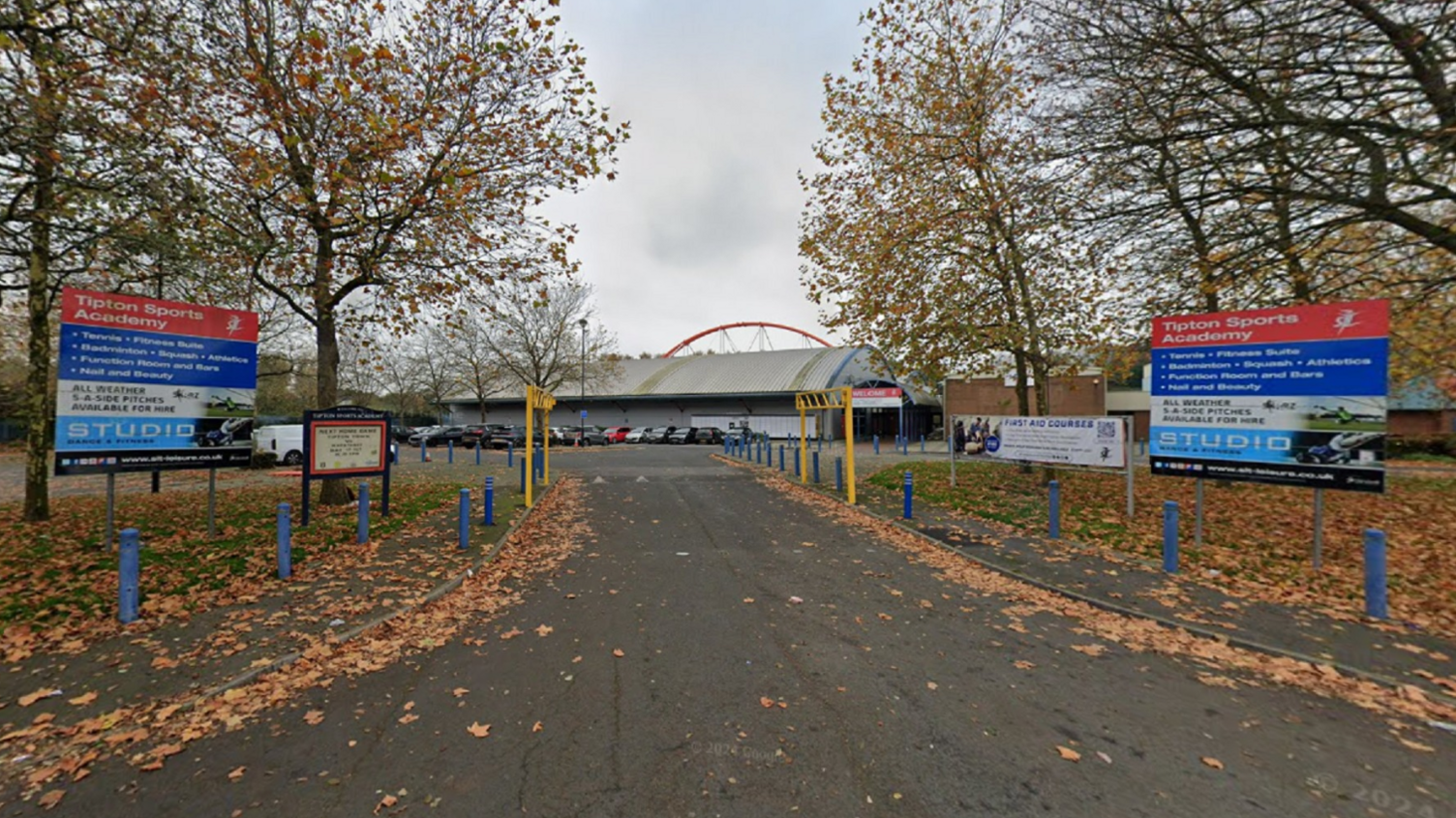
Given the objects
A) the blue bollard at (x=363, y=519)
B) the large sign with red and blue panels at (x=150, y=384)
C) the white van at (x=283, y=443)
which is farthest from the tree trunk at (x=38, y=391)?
the white van at (x=283, y=443)

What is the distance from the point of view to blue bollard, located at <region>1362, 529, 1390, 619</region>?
5.70m

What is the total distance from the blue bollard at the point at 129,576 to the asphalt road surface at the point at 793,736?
2.87 m

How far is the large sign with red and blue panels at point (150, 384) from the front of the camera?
7129 millimetres

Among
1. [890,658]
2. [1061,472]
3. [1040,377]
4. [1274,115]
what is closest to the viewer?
[890,658]

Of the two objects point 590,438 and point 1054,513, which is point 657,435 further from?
point 1054,513

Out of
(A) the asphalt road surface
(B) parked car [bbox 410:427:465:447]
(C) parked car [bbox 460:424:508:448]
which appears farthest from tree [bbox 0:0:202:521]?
(B) parked car [bbox 410:427:465:447]

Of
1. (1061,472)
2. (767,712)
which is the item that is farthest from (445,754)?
(1061,472)

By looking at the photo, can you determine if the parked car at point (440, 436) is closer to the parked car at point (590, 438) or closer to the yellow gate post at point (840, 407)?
the parked car at point (590, 438)

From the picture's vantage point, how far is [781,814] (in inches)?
114

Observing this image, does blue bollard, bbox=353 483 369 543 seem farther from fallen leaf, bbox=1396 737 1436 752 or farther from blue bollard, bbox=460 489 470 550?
fallen leaf, bbox=1396 737 1436 752

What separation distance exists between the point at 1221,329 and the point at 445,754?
9.76 meters

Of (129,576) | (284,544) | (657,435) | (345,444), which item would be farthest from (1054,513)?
(657,435)

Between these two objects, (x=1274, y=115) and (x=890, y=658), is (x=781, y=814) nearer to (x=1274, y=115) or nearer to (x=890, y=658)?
(x=890, y=658)

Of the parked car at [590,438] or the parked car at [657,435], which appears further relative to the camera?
the parked car at [657,435]
